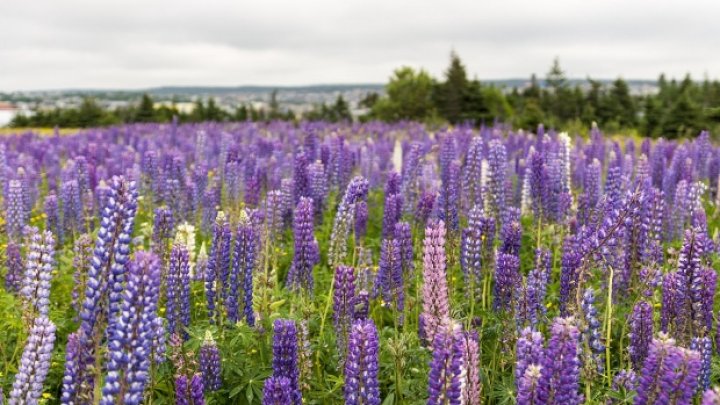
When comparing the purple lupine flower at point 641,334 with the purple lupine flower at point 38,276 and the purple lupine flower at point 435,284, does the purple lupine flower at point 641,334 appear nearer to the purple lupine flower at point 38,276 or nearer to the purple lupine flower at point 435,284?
the purple lupine flower at point 435,284

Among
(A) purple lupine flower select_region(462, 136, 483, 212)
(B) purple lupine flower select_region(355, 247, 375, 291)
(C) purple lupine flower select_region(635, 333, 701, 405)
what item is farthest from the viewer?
(A) purple lupine flower select_region(462, 136, 483, 212)

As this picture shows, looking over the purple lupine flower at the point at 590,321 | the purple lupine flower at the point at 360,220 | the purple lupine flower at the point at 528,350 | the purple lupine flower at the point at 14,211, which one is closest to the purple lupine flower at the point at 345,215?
the purple lupine flower at the point at 360,220

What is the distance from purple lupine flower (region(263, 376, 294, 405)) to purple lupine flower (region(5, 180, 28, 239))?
5520mm

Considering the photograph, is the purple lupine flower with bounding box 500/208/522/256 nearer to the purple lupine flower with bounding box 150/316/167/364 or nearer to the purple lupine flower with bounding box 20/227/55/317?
the purple lupine flower with bounding box 150/316/167/364

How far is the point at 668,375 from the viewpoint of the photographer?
9.83 feet

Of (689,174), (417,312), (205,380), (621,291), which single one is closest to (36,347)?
(205,380)

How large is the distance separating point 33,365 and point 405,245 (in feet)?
9.19

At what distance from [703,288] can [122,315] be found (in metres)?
3.34

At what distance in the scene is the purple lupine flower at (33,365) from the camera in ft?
10.9

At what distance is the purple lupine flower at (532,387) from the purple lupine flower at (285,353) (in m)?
1.24

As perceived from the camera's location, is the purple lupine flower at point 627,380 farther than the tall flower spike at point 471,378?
Yes

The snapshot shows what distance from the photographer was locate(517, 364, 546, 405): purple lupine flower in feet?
10.0

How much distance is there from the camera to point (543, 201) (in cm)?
779

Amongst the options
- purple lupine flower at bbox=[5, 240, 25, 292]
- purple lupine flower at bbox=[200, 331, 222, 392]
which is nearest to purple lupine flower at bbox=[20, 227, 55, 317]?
purple lupine flower at bbox=[200, 331, 222, 392]
